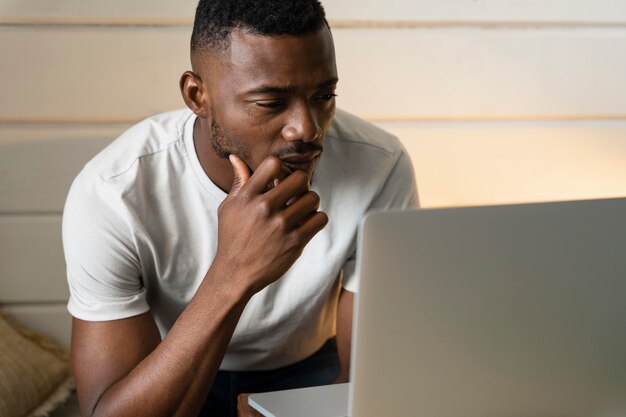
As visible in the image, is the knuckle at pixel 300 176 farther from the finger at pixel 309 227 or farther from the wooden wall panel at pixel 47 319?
the wooden wall panel at pixel 47 319

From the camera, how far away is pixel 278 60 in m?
1.23

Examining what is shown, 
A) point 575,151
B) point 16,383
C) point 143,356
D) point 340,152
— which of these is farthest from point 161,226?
point 575,151

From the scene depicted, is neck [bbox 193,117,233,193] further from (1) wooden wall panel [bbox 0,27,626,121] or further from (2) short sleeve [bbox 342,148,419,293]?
(1) wooden wall panel [bbox 0,27,626,121]

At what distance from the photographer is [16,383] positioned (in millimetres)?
1646

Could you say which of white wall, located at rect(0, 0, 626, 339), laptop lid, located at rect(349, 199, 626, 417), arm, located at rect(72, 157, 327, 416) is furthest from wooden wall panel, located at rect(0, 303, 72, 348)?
laptop lid, located at rect(349, 199, 626, 417)

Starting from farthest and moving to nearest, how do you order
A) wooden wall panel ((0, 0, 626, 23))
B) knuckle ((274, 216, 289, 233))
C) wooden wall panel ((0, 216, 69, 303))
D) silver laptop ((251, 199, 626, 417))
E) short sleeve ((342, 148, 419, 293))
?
wooden wall panel ((0, 216, 69, 303)) < wooden wall panel ((0, 0, 626, 23)) < short sleeve ((342, 148, 419, 293)) < knuckle ((274, 216, 289, 233)) < silver laptop ((251, 199, 626, 417))

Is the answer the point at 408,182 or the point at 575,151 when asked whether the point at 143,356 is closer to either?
the point at 408,182

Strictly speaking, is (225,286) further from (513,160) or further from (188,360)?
(513,160)

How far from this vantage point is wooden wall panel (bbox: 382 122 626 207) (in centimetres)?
195

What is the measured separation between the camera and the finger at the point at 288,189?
1.22 m

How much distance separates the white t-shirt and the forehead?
214mm

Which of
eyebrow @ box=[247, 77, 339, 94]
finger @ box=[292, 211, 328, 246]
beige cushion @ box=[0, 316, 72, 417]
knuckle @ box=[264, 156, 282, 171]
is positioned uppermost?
eyebrow @ box=[247, 77, 339, 94]

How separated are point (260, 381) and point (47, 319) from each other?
59cm

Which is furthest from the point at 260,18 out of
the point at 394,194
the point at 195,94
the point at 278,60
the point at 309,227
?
the point at 394,194
